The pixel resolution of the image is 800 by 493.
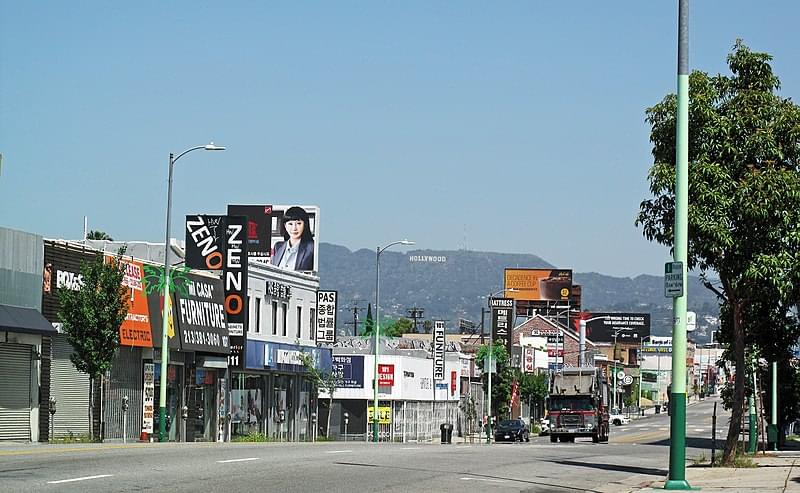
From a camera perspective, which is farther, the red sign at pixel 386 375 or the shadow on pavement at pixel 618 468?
the red sign at pixel 386 375

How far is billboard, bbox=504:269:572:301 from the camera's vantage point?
578ft

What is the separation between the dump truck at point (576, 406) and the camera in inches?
2418

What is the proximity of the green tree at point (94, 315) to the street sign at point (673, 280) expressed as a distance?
23146mm

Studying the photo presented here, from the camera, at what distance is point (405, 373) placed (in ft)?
273

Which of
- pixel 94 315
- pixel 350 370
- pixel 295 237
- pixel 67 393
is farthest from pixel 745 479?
pixel 295 237

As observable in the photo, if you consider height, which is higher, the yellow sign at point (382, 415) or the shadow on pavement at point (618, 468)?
the shadow on pavement at point (618, 468)

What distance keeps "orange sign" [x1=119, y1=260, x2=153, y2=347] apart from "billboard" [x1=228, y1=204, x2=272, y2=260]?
2731cm

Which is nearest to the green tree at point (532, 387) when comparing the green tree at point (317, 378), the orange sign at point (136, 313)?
the green tree at point (317, 378)

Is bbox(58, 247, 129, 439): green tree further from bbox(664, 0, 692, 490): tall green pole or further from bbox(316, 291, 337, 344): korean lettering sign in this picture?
bbox(316, 291, 337, 344): korean lettering sign

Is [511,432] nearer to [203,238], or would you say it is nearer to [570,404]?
[570,404]

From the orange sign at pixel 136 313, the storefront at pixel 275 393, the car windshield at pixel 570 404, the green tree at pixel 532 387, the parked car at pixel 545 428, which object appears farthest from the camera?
the green tree at pixel 532 387

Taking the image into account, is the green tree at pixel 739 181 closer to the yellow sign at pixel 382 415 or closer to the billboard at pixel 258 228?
the billboard at pixel 258 228

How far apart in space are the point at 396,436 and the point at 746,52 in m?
59.1

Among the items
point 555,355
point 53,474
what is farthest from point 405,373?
point 53,474
